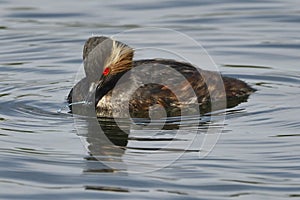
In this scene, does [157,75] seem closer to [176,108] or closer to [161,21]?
[176,108]

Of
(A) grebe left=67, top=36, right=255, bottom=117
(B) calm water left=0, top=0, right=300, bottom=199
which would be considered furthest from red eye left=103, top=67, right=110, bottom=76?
(B) calm water left=0, top=0, right=300, bottom=199

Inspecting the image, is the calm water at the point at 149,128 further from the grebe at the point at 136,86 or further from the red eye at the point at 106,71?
the red eye at the point at 106,71

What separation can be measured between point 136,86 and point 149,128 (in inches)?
45.2

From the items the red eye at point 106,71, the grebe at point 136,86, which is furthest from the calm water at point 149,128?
the red eye at point 106,71

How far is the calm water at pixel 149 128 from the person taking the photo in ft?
26.2

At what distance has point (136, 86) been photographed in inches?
437

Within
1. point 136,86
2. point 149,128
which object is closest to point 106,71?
point 136,86

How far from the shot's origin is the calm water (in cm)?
799

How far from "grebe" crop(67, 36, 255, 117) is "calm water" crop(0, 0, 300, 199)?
337mm

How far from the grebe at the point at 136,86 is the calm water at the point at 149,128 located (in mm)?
337

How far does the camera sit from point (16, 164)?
28.4 feet

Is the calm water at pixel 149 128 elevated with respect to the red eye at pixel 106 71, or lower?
lower

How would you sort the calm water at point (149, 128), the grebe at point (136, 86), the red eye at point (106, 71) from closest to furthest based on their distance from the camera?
the calm water at point (149, 128) < the grebe at point (136, 86) < the red eye at point (106, 71)

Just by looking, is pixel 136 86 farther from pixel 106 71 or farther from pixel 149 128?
pixel 149 128
